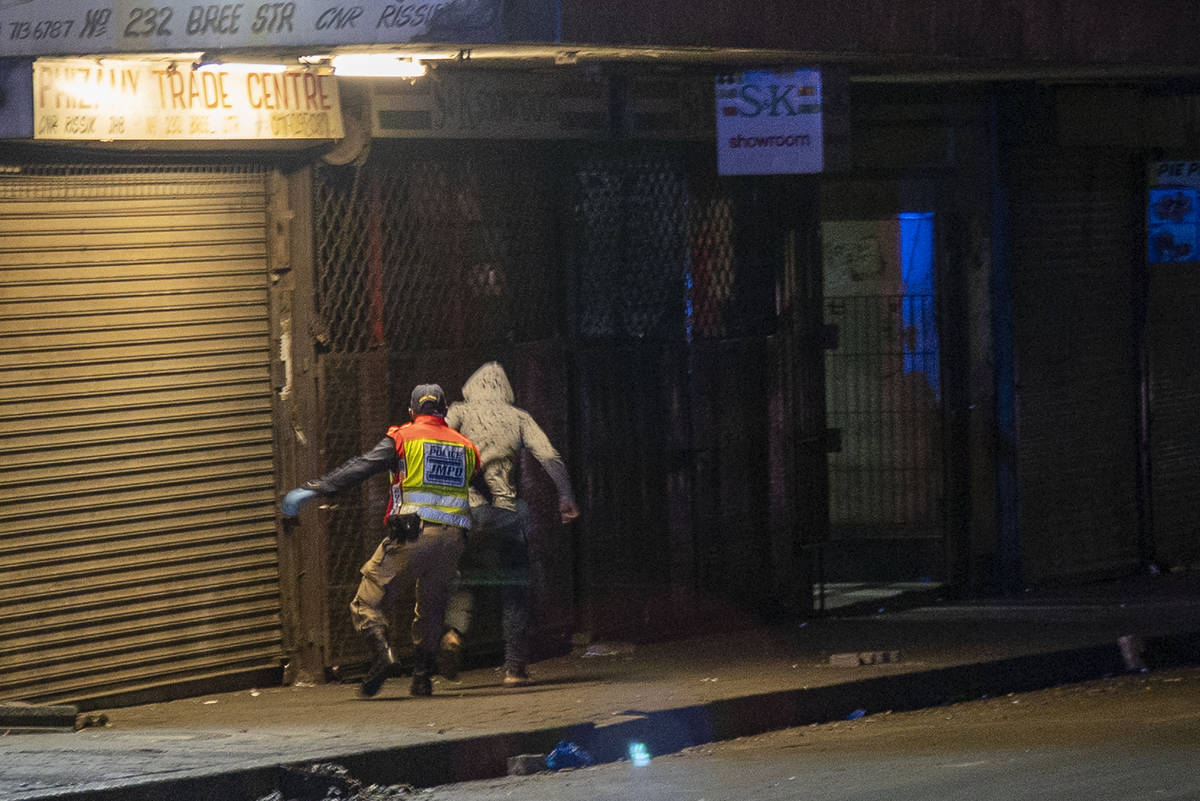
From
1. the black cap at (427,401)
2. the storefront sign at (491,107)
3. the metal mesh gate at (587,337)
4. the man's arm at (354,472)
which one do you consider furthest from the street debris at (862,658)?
the storefront sign at (491,107)

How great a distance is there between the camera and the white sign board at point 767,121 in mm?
12031

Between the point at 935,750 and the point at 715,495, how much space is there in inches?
154

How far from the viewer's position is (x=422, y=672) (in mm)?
11203

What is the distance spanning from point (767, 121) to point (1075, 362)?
466 centimetres

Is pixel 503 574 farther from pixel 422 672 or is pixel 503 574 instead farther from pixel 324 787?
pixel 324 787

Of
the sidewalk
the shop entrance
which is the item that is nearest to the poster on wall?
the shop entrance

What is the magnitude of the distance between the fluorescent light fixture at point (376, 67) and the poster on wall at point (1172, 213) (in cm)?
706

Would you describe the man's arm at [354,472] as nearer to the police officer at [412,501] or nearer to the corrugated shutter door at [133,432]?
the police officer at [412,501]

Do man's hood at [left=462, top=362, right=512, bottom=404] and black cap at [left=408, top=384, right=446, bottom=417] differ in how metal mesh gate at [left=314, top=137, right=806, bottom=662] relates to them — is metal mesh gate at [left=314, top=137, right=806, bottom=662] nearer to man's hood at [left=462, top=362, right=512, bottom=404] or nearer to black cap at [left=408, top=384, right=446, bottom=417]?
man's hood at [left=462, top=362, right=512, bottom=404]

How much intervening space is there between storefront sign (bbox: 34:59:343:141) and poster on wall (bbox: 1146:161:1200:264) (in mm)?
7286

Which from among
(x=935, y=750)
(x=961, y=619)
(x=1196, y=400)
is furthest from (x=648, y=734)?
(x=1196, y=400)

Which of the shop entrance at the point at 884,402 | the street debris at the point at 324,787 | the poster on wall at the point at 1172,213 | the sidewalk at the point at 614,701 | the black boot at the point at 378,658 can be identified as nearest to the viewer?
the street debris at the point at 324,787

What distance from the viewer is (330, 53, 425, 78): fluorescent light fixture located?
11.0 metres

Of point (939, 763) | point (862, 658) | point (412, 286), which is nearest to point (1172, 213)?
point (862, 658)
